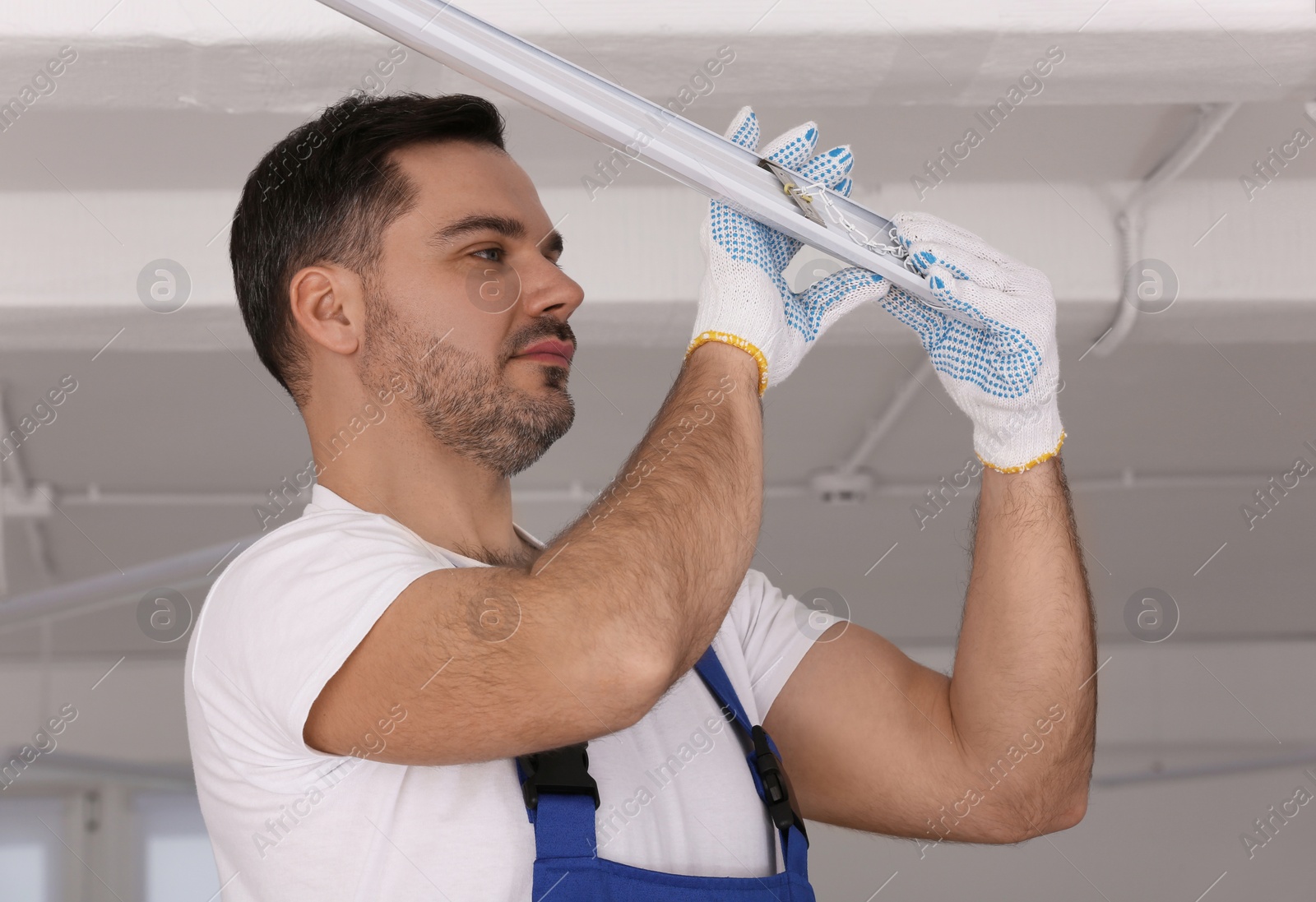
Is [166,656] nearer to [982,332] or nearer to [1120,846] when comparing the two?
[1120,846]

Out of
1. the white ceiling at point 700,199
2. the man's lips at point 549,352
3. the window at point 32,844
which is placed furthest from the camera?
the window at point 32,844

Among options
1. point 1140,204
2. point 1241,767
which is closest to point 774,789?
point 1140,204

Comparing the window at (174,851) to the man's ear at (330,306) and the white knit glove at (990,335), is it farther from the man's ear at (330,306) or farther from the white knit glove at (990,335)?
the white knit glove at (990,335)

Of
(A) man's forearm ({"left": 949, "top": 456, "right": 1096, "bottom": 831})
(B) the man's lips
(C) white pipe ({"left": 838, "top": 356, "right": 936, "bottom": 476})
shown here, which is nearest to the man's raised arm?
(B) the man's lips

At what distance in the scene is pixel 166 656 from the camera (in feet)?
28.9

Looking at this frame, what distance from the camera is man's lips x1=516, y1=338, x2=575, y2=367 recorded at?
1.46 meters

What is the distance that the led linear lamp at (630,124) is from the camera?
1101mm

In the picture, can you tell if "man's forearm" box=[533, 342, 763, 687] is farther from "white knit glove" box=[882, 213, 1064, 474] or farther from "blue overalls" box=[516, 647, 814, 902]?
"white knit glove" box=[882, 213, 1064, 474]

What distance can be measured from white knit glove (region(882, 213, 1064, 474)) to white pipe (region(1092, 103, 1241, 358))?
1.55m

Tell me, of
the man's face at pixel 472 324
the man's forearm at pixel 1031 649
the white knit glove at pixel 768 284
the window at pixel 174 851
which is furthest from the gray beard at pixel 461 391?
the window at pixel 174 851

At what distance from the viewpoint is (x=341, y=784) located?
1.13 meters

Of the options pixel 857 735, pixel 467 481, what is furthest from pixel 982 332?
pixel 467 481

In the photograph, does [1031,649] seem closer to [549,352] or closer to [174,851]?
[549,352]

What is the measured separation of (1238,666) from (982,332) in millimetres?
9263
